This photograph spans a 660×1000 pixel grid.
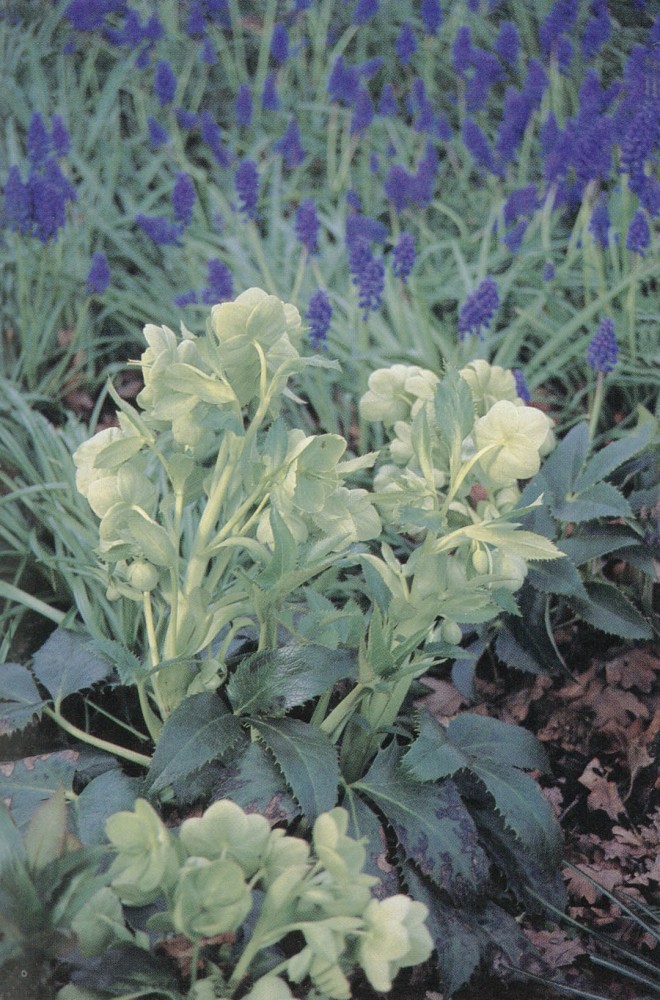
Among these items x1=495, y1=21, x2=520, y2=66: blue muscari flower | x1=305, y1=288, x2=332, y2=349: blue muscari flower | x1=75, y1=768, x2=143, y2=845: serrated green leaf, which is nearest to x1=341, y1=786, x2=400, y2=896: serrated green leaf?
x1=75, y1=768, x2=143, y2=845: serrated green leaf

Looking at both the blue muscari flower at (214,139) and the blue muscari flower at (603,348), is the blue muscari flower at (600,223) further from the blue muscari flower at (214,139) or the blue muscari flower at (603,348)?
the blue muscari flower at (214,139)

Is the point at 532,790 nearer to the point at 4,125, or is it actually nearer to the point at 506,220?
the point at 506,220

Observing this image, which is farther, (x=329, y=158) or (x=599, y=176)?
(x=329, y=158)

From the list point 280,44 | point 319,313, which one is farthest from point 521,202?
point 280,44

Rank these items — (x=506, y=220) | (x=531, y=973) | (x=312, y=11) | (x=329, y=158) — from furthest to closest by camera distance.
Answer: (x=312, y=11) → (x=329, y=158) → (x=506, y=220) → (x=531, y=973)

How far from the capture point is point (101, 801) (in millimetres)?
1141

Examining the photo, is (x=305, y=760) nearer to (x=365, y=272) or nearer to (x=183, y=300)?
(x=365, y=272)

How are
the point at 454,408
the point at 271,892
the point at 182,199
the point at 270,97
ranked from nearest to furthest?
1. the point at 271,892
2. the point at 454,408
3. the point at 182,199
4. the point at 270,97

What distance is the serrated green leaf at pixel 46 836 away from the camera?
0.92 m

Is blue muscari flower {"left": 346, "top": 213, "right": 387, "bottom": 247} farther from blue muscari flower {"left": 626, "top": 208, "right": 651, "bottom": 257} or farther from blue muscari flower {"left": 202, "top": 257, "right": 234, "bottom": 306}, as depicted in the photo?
blue muscari flower {"left": 626, "top": 208, "right": 651, "bottom": 257}

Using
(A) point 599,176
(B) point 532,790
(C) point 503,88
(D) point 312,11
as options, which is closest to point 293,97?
(D) point 312,11

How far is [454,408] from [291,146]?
1.59 meters

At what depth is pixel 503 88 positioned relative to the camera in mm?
2730

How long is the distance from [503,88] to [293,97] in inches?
21.6
